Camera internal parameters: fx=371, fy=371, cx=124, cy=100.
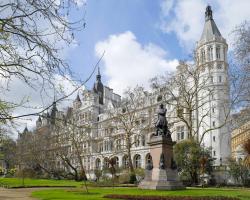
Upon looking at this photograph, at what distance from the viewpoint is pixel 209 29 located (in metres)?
69.3

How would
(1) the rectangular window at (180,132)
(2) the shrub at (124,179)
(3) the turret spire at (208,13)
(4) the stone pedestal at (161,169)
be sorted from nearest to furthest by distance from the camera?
(4) the stone pedestal at (161,169), (2) the shrub at (124,179), (1) the rectangular window at (180,132), (3) the turret spire at (208,13)

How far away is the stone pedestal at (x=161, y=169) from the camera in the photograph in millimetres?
25984

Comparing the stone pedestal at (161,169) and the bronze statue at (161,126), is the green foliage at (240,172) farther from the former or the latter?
the bronze statue at (161,126)

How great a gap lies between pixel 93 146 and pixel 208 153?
136 feet

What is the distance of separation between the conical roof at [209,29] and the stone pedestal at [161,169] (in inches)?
1734

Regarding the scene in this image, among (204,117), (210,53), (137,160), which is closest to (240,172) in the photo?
(204,117)

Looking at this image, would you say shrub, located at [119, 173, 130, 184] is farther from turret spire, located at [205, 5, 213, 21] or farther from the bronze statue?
turret spire, located at [205, 5, 213, 21]

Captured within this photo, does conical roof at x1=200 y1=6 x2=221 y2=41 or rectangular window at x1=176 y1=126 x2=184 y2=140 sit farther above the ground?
conical roof at x1=200 y1=6 x2=221 y2=41

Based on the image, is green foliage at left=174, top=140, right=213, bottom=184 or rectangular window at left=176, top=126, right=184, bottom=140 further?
rectangular window at left=176, top=126, right=184, bottom=140

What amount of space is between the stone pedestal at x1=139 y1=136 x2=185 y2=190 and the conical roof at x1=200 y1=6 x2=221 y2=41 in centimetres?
4405

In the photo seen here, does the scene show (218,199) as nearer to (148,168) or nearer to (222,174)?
(148,168)

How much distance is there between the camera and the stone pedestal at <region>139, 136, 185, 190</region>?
26.0 meters

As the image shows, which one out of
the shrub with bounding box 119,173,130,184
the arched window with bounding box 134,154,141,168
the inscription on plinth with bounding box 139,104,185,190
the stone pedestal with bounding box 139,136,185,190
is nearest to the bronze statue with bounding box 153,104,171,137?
the inscription on plinth with bounding box 139,104,185,190

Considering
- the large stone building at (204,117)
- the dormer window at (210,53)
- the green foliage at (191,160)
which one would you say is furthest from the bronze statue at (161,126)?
the dormer window at (210,53)
